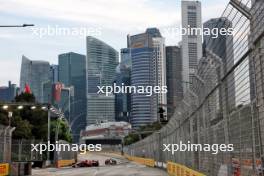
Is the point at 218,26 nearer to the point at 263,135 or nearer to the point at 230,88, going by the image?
the point at 230,88

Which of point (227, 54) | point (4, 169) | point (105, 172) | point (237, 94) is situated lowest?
point (105, 172)

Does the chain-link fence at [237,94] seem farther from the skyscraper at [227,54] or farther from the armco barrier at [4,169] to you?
the armco barrier at [4,169]

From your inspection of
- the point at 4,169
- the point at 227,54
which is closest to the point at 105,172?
the point at 4,169

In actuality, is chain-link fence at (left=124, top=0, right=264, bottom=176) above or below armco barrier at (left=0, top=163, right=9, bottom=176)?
above

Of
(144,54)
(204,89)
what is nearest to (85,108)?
(144,54)

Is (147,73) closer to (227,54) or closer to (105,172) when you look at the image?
(105,172)

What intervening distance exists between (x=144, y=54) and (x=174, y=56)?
30383mm

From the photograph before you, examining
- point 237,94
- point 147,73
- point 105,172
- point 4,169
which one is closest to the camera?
point 237,94

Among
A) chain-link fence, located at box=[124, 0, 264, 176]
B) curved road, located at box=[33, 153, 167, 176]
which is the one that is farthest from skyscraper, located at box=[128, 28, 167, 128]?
chain-link fence, located at box=[124, 0, 264, 176]

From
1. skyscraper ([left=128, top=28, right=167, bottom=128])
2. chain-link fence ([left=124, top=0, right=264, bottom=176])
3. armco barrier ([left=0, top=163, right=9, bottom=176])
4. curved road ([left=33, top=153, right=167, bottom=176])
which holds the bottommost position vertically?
curved road ([left=33, top=153, right=167, bottom=176])

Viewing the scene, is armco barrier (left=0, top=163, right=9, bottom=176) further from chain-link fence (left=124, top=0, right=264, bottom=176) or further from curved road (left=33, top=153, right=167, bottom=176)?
chain-link fence (left=124, top=0, right=264, bottom=176)

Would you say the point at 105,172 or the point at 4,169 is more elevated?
the point at 4,169

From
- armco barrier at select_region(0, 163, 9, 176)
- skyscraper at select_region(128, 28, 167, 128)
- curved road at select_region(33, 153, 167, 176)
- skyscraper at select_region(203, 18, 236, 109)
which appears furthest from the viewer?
skyscraper at select_region(128, 28, 167, 128)

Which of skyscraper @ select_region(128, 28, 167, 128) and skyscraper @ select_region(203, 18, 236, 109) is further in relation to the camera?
skyscraper @ select_region(128, 28, 167, 128)
